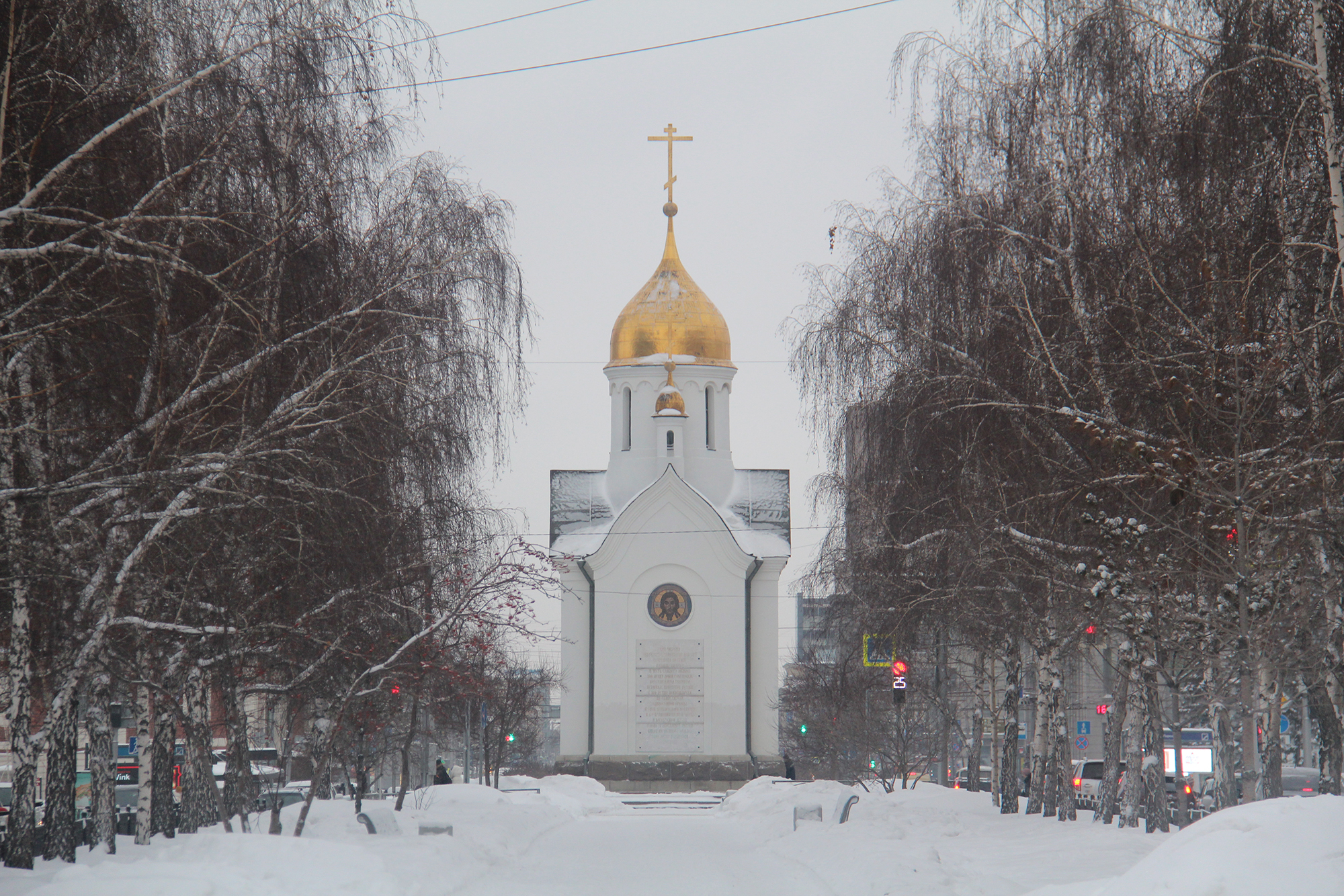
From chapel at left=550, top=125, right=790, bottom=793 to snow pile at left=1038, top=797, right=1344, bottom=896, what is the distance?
3656 centimetres

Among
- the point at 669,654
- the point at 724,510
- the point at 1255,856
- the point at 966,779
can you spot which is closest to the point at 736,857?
the point at 1255,856

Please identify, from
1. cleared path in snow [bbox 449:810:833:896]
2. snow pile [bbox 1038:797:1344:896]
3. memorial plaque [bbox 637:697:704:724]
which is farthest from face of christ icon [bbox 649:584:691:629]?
snow pile [bbox 1038:797:1344:896]

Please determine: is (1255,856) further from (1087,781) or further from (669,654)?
(669,654)

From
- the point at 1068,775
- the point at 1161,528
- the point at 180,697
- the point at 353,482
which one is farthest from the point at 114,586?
the point at 1068,775

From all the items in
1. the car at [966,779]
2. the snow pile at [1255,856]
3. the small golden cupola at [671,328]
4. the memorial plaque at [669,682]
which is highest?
the small golden cupola at [671,328]

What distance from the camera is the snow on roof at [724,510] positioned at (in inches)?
2045

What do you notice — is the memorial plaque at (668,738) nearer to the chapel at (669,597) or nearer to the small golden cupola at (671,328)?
the chapel at (669,597)

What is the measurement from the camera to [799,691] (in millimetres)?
51188

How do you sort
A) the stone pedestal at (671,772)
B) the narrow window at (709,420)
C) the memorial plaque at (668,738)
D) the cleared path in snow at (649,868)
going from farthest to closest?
1. the narrow window at (709,420)
2. the memorial plaque at (668,738)
3. the stone pedestal at (671,772)
4. the cleared path in snow at (649,868)

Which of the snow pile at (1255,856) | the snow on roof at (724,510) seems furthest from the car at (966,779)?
the snow pile at (1255,856)

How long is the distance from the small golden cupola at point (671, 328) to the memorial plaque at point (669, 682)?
1209cm

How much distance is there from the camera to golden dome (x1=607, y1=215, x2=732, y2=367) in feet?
179

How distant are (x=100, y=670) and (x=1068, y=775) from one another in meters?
13.4

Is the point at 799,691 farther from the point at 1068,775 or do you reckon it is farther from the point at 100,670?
the point at 100,670
